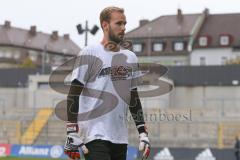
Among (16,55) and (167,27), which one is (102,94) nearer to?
(167,27)

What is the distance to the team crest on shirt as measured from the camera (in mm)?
5969

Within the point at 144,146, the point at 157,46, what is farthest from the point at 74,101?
the point at 157,46

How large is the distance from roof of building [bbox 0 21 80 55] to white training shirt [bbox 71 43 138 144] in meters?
96.6

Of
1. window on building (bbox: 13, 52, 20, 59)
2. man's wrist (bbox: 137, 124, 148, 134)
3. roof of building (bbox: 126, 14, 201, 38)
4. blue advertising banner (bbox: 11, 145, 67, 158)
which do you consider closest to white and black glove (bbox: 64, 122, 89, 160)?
man's wrist (bbox: 137, 124, 148, 134)

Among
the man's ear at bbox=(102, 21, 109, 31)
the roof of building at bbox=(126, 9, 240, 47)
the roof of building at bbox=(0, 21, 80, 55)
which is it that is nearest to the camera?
the man's ear at bbox=(102, 21, 109, 31)

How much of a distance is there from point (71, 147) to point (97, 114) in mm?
376

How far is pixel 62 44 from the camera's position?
406 ft

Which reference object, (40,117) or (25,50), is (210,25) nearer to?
(25,50)

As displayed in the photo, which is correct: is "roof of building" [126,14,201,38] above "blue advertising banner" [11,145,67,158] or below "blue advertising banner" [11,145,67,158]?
above

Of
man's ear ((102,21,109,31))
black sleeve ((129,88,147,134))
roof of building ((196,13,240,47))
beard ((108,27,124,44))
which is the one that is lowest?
black sleeve ((129,88,147,134))

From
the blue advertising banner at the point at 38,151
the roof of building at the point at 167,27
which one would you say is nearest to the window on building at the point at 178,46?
the roof of building at the point at 167,27

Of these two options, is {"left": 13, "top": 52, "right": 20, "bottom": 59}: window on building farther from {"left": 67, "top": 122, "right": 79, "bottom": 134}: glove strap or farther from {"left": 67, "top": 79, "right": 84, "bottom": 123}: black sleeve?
{"left": 67, "top": 122, "right": 79, "bottom": 134}: glove strap

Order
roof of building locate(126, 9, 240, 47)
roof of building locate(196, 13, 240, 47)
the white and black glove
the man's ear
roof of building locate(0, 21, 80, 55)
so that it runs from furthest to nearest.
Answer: roof of building locate(0, 21, 80, 55) → roof of building locate(126, 9, 240, 47) → roof of building locate(196, 13, 240, 47) → the man's ear → the white and black glove

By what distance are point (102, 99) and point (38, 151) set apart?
26.8 meters
